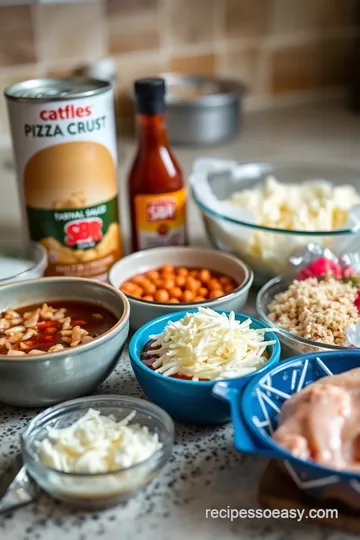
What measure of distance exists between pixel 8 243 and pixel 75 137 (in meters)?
0.24

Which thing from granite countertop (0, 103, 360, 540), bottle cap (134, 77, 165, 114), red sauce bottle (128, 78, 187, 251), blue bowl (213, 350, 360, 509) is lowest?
granite countertop (0, 103, 360, 540)

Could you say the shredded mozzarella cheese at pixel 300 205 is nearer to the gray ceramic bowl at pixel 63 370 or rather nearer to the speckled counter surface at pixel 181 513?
the gray ceramic bowl at pixel 63 370

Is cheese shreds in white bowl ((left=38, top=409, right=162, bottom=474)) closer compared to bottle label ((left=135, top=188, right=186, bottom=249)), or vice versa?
cheese shreds in white bowl ((left=38, top=409, right=162, bottom=474))

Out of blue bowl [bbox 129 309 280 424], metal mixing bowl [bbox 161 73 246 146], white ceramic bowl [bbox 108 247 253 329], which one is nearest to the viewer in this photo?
blue bowl [bbox 129 309 280 424]

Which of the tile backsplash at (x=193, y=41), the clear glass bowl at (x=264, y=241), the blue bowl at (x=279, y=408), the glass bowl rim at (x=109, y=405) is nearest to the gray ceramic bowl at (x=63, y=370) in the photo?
the glass bowl rim at (x=109, y=405)

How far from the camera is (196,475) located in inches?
31.2

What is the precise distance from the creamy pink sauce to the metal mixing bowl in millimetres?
1291

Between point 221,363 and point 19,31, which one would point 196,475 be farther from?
point 19,31

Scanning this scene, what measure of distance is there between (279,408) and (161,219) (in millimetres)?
503

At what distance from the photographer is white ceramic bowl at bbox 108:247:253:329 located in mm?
1028

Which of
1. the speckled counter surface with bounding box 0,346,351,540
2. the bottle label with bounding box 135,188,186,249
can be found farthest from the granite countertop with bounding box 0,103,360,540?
the bottle label with bounding box 135,188,186,249

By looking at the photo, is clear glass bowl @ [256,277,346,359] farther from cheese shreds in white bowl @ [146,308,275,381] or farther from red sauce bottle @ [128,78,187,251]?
red sauce bottle @ [128,78,187,251]

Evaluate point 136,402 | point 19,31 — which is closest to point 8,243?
point 136,402

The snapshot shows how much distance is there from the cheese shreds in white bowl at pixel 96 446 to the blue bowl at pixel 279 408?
97 mm
